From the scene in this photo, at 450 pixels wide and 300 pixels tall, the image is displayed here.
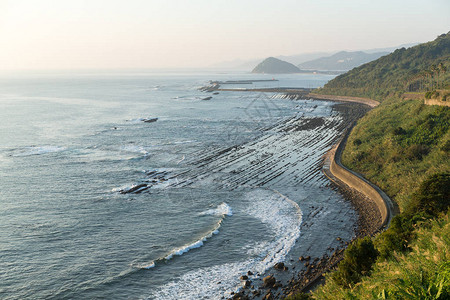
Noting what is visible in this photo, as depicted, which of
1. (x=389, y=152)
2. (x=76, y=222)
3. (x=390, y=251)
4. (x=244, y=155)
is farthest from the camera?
(x=244, y=155)

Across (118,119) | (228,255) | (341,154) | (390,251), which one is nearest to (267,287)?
(228,255)

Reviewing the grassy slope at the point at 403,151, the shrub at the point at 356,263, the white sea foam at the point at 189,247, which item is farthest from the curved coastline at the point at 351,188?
the white sea foam at the point at 189,247

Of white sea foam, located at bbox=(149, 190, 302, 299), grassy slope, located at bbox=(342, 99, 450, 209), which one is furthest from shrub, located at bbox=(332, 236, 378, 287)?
grassy slope, located at bbox=(342, 99, 450, 209)

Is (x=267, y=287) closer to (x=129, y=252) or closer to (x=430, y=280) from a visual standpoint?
(x=129, y=252)

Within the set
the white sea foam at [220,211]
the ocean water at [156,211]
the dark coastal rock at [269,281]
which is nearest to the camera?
the dark coastal rock at [269,281]

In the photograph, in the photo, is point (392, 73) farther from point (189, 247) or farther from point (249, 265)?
point (249, 265)

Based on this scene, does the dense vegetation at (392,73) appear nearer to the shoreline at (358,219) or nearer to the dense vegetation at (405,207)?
the dense vegetation at (405,207)
